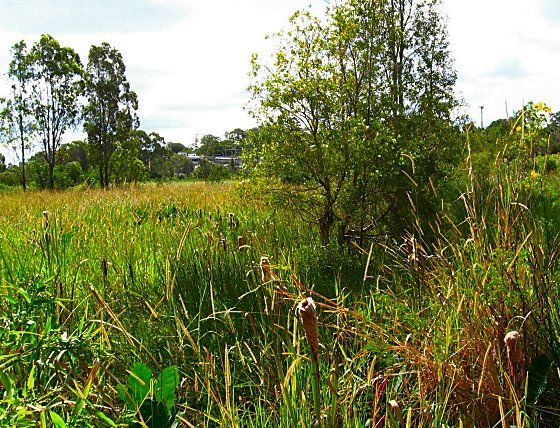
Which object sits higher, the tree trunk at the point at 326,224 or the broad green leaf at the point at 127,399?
the tree trunk at the point at 326,224

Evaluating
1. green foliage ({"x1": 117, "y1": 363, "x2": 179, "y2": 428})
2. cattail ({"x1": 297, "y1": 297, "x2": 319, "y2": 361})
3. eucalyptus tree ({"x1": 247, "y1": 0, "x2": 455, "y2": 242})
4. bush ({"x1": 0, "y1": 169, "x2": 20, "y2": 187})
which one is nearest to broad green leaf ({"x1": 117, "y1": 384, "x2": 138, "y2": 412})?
green foliage ({"x1": 117, "y1": 363, "x2": 179, "y2": 428})

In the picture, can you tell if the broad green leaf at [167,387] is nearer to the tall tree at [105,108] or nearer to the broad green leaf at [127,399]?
the broad green leaf at [127,399]

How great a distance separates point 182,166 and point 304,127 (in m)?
53.4

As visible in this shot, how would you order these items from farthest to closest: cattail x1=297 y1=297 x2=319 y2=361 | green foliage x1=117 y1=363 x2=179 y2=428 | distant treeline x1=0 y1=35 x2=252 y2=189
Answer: distant treeline x1=0 y1=35 x2=252 y2=189 → green foliage x1=117 y1=363 x2=179 y2=428 → cattail x1=297 y1=297 x2=319 y2=361

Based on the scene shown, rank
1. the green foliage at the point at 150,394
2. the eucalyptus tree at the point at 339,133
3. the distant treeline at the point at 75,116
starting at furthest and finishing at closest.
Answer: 1. the distant treeline at the point at 75,116
2. the eucalyptus tree at the point at 339,133
3. the green foliage at the point at 150,394

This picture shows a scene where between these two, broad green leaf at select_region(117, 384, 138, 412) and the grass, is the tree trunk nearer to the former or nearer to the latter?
the grass

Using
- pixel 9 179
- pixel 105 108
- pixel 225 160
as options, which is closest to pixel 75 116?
pixel 105 108

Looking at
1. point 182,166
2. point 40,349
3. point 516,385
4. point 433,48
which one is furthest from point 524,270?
point 182,166

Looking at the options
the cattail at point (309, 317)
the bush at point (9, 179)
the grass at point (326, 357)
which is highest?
the bush at point (9, 179)

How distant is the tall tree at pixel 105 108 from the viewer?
72.4 feet

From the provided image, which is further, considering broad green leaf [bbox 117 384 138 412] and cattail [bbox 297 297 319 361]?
broad green leaf [bbox 117 384 138 412]

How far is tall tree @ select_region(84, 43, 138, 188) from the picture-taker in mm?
22062

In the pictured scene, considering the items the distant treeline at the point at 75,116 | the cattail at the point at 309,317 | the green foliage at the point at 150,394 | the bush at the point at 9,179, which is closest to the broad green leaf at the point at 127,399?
the green foliage at the point at 150,394

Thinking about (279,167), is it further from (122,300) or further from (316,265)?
(122,300)
